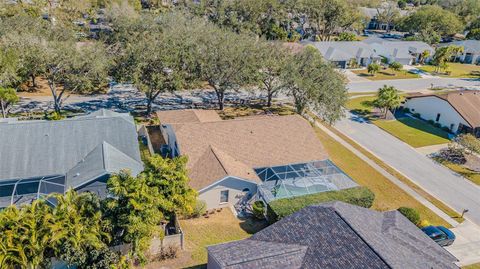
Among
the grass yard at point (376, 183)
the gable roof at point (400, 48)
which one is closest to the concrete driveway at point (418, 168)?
the grass yard at point (376, 183)

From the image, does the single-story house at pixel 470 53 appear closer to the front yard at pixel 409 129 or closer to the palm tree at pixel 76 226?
the front yard at pixel 409 129

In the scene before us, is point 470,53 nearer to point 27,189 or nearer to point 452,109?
point 452,109

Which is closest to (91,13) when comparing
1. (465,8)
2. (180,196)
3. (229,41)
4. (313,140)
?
(229,41)

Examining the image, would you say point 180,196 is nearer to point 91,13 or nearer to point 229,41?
point 229,41

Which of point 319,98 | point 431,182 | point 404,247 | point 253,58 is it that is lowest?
point 431,182

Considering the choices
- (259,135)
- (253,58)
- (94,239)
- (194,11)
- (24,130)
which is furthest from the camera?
(194,11)

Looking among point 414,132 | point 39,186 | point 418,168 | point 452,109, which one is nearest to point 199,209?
point 39,186
